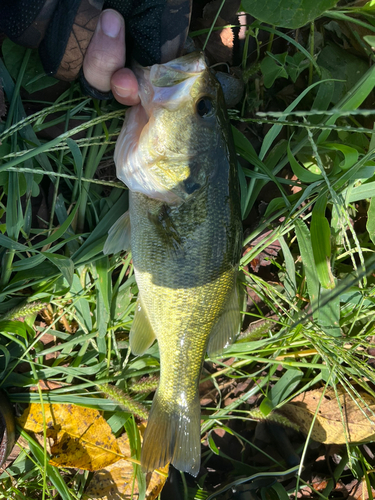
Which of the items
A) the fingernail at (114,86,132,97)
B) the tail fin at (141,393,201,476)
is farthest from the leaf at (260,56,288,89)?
the tail fin at (141,393,201,476)

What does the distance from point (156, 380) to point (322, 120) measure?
1.84 m

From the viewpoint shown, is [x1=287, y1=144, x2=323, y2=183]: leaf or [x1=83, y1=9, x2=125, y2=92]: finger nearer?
[x1=83, y1=9, x2=125, y2=92]: finger

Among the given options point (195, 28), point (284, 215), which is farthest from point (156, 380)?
point (195, 28)

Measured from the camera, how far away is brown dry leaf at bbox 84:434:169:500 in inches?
92.6

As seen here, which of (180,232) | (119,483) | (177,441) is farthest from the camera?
(119,483)

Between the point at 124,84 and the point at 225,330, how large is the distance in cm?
133

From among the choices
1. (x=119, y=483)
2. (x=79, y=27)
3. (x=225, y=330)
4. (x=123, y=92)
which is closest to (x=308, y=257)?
(x=225, y=330)

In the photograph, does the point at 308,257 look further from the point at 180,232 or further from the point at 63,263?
the point at 63,263

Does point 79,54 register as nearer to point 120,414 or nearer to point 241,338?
point 241,338

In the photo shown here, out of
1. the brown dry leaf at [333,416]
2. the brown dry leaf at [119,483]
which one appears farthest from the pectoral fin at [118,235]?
the brown dry leaf at [333,416]

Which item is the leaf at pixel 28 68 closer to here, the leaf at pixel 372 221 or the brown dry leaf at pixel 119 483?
the leaf at pixel 372 221

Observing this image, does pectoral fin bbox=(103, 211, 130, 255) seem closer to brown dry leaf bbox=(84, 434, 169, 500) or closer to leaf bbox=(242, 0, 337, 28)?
leaf bbox=(242, 0, 337, 28)

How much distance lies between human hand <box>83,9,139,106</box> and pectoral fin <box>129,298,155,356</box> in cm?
108

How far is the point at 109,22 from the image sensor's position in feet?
4.93
